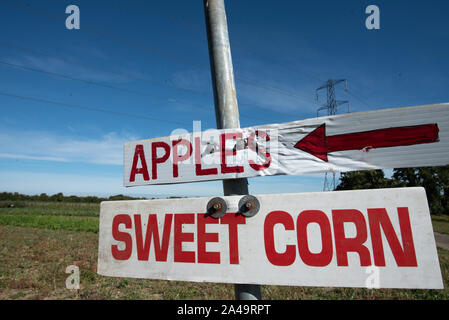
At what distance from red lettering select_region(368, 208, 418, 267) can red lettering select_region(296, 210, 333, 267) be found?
213 millimetres

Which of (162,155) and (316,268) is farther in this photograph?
(162,155)

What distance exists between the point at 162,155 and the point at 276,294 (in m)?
5.09

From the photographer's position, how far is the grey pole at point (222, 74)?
1.54 metres

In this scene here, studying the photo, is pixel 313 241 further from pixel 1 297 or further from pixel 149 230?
pixel 1 297

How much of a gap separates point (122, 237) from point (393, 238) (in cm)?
164

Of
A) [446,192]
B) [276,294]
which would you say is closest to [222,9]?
[276,294]

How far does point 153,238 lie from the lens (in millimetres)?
1582

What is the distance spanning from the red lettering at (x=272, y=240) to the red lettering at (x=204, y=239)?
0.31 meters

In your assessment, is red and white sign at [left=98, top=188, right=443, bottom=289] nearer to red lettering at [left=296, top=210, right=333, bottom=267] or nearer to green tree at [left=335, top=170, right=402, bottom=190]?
red lettering at [left=296, top=210, right=333, bottom=267]

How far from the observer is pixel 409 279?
1.16 meters

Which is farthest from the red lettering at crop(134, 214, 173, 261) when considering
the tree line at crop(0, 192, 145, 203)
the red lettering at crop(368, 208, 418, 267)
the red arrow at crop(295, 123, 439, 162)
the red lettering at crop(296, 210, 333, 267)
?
the tree line at crop(0, 192, 145, 203)

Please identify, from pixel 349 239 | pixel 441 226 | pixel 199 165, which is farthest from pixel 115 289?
pixel 441 226

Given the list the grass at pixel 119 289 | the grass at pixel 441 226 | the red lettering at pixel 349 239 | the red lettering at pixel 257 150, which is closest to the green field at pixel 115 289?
the grass at pixel 119 289

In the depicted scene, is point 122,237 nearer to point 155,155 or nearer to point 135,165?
point 135,165
